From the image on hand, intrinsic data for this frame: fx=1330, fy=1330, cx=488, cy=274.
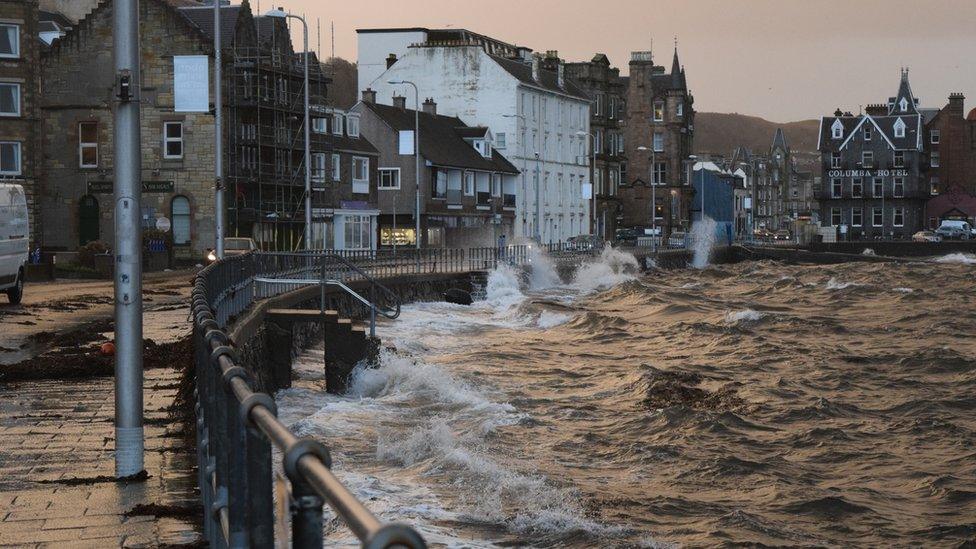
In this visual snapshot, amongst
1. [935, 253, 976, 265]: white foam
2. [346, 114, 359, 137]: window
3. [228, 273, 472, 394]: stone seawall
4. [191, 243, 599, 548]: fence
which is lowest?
[935, 253, 976, 265]: white foam

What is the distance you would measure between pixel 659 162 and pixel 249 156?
68171 millimetres

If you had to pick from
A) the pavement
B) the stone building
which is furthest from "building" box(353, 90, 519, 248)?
the pavement

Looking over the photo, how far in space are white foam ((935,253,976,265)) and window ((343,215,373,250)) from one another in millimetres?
43990

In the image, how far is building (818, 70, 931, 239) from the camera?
137m

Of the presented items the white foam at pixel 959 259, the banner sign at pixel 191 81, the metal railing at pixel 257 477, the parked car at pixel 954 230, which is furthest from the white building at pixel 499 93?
the metal railing at pixel 257 477

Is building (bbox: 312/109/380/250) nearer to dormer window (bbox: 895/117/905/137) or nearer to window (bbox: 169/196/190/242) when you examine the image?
window (bbox: 169/196/190/242)

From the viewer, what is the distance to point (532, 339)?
127 ft

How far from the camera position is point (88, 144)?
64125 millimetres

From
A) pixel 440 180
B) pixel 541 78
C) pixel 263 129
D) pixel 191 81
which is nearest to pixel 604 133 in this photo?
pixel 541 78

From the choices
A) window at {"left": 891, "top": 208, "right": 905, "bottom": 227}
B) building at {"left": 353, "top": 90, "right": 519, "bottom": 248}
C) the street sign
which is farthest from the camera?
window at {"left": 891, "top": 208, "right": 905, "bottom": 227}

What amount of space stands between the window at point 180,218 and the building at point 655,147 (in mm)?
69313

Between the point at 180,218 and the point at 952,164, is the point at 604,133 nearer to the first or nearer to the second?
the point at 952,164

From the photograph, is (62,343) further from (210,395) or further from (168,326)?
(210,395)

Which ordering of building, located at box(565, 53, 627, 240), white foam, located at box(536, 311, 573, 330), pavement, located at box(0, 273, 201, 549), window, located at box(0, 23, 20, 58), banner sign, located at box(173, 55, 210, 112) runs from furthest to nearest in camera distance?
building, located at box(565, 53, 627, 240), window, located at box(0, 23, 20, 58), white foam, located at box(536, 311, 573, 330), banner sign, located at box(173, 55, 210, 112), pavement, located at box(0, 273, 201, 549)
